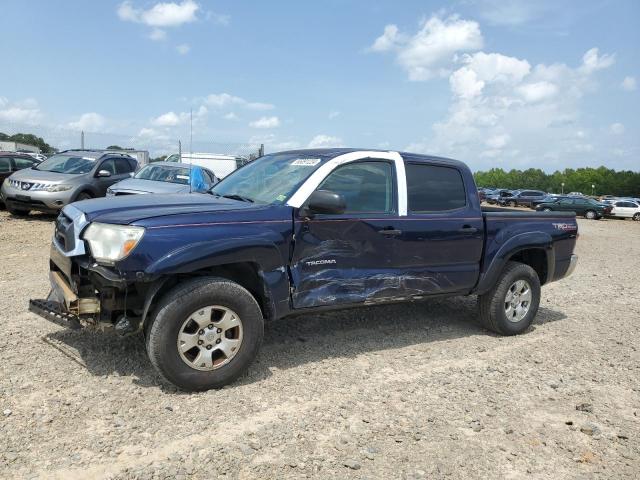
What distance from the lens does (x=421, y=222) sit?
193 inches

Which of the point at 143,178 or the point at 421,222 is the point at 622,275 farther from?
the point at 143,178

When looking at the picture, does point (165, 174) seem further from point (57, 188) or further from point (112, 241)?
point (112, 241)

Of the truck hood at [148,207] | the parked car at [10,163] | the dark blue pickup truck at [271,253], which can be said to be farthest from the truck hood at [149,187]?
the truck hood at [148,207]

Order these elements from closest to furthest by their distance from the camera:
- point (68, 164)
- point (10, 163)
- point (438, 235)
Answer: point (438, 235) < point (68, 164) < point (10, 163)

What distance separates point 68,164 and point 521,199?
Result: 41.7 metres

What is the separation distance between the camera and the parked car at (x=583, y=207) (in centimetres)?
3678

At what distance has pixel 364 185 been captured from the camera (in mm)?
4699

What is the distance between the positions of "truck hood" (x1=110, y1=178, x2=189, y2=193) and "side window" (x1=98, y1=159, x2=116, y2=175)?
2097 mm

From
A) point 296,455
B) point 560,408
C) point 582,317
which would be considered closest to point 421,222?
point 560,408

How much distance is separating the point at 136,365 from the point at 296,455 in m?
1.68

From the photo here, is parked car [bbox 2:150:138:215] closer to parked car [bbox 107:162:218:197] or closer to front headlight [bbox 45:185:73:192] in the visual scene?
front headlight [bbox 45:185:73:192]

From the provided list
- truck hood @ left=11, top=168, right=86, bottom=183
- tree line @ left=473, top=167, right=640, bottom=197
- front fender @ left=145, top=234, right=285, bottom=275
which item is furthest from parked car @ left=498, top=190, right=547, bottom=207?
tree line @ left=473, top=167, right=640, bottom=197

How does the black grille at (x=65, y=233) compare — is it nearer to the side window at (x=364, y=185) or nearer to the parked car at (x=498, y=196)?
the side window at (x=364, y=185)

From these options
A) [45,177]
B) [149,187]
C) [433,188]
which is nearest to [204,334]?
[433,188]
